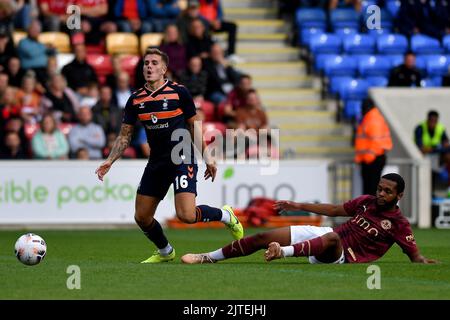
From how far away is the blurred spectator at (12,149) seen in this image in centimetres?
2144

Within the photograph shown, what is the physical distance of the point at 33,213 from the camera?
69.1ft

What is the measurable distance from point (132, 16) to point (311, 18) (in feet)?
12.6

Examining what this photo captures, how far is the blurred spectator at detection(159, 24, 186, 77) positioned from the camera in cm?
2359

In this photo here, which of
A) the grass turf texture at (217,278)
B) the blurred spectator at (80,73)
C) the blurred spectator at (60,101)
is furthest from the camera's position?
the blurred spectator at (80,73)

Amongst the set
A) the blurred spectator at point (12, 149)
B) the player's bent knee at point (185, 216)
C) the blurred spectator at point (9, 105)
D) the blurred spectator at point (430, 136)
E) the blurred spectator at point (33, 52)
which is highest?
the blurred spectator at point (33, 52)

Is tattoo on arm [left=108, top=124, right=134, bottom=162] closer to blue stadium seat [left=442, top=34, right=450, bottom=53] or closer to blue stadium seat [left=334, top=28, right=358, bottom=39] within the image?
blue stadium seat [left=334, top=28, right=358, bottom=39]

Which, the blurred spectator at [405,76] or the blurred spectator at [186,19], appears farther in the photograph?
the blurred spectator at [405,76]

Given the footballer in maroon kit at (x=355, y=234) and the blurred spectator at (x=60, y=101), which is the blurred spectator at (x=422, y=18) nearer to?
the blurred spectator at (x=60, y=101)

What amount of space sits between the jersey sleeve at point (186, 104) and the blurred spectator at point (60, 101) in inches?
388

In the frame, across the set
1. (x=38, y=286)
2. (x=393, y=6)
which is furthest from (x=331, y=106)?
(x=38, y=286)

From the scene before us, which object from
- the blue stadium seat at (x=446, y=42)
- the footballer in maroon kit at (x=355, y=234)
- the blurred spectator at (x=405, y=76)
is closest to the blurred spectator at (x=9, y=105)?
the blurred spectator at (x=405, y=76)

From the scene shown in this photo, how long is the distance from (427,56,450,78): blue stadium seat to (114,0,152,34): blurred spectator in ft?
18.7

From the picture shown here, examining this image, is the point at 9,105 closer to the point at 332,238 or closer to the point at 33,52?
the point at 33,52

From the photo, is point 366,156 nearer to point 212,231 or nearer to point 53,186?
point 212,231
